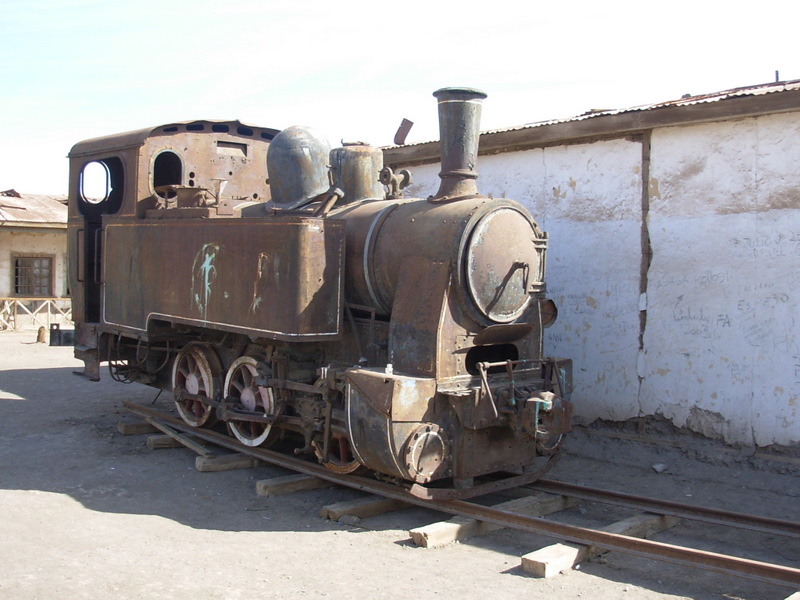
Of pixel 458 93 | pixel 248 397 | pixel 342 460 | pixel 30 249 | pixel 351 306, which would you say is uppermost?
pixel 458 93

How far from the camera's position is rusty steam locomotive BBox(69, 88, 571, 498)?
5000mm

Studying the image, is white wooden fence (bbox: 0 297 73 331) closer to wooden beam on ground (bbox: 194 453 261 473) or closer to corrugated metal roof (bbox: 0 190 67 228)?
corrugated metal roof (bbox: 0 190 67 228)

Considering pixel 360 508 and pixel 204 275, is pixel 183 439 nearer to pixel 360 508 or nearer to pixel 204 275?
pixel 204 275

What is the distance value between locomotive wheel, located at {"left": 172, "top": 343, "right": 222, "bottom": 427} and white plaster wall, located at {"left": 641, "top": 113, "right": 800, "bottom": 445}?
3.84m

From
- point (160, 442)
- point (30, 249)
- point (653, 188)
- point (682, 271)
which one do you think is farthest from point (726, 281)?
point (30, 249)

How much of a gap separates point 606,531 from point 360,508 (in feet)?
5.21

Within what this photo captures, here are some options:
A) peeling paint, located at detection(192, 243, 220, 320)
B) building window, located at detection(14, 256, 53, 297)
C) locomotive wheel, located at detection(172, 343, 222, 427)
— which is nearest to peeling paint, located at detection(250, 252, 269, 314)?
peeling paint, located at detection(192, 243, 220, 320)

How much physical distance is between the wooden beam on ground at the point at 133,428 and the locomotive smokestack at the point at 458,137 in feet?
13.5

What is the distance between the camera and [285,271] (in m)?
5.45

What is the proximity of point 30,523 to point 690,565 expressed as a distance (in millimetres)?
3948

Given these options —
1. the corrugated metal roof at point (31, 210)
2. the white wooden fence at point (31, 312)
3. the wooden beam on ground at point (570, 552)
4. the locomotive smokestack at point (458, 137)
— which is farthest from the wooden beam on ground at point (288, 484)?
the corrugated metal roof at point (31, 210)

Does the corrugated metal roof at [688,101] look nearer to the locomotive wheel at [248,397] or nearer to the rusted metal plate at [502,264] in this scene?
the rusted metal plate at [502,264]

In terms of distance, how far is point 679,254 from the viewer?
21.6ft

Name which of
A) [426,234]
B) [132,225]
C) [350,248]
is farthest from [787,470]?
[132,225]
